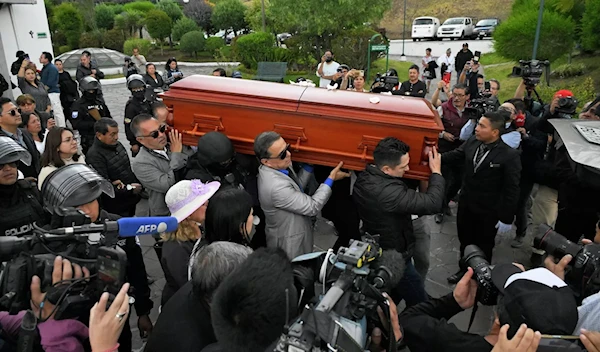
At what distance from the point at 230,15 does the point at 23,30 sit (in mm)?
15051

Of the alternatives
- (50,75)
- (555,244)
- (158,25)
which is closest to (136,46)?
(158,25)

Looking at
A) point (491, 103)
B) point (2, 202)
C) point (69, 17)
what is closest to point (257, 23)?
point (69, 17)

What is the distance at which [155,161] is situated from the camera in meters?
3.45

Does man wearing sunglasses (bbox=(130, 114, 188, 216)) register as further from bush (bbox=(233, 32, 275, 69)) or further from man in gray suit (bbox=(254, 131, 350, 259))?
bush (bbox=(233, 32, 275, 69))

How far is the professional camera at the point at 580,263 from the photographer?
6.92ft

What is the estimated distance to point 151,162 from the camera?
343 cm

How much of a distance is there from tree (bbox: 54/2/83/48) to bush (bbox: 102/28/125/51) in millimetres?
1364

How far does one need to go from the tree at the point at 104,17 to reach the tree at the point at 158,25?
3615mm

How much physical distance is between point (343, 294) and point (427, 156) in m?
1.81

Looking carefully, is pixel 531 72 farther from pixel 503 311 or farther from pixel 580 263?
pixel 503 311

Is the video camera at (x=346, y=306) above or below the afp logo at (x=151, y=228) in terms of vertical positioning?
below

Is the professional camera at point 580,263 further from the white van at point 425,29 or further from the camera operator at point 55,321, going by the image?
the white van at point 425,29

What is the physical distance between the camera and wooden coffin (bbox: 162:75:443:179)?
3.16 m

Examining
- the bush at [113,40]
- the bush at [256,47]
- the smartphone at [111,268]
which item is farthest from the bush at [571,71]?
the bush at [113,40]
